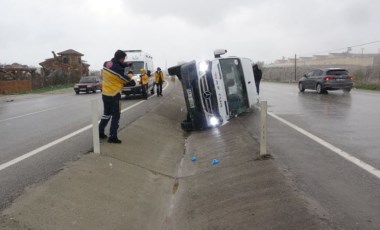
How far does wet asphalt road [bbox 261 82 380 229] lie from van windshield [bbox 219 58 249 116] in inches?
43.9

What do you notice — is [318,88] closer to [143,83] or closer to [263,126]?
[143,83]

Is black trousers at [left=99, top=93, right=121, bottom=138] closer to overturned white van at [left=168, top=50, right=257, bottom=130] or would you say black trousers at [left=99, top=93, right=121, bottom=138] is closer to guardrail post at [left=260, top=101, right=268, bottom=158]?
guardrail post at [left=260, top=101, right=268, bottom=158]

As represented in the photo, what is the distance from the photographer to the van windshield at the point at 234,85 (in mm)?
12516

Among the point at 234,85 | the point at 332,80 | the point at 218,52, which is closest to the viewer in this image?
the point at 234,85

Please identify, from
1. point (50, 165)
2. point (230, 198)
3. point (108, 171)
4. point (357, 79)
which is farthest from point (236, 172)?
point (357, 79)

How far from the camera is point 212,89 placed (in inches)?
468

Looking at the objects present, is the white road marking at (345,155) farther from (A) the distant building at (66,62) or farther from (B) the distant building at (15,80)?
(A) the distant building at (66,62)

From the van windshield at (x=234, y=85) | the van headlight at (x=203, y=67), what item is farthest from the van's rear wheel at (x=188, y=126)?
the van headlight at (x=203, y=67)

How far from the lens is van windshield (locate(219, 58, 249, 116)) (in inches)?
493

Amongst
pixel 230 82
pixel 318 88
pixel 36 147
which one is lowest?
pixel 36 147

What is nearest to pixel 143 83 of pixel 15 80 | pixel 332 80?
pixel 332 80

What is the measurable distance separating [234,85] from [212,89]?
3.57 ft

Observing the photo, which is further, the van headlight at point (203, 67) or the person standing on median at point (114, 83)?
the van headlight at point (203, 67)

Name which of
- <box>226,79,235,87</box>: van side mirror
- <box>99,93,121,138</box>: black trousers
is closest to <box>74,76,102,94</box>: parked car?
<box>226,79,235,87</box>: van side mirror
